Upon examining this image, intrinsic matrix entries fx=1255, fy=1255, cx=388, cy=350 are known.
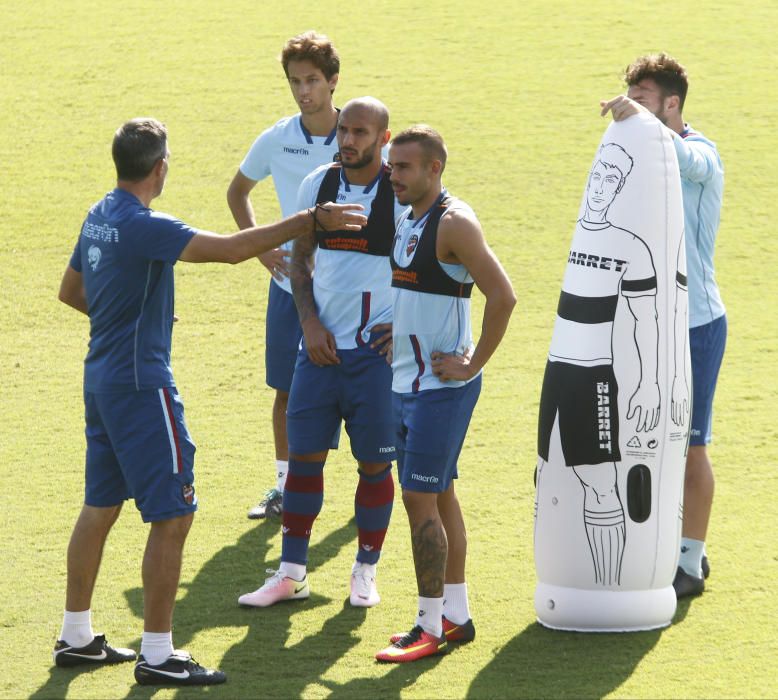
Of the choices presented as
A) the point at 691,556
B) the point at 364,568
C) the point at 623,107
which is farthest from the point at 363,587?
the point at 623,107

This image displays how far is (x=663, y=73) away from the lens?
534 centimetres

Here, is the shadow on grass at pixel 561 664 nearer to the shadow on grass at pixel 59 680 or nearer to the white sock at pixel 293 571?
the white sock at pixel 293 571

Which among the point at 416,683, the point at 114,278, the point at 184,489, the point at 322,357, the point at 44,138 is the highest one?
the point at 44,138

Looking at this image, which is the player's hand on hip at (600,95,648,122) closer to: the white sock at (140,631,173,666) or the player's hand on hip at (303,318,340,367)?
the player's hand on hip at (303,318,340,367)

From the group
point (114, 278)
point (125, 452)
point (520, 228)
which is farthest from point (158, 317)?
point (520, 228)

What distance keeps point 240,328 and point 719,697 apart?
19.0 feet

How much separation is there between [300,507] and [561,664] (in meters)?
1.33

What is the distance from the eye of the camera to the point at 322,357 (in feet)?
17.4

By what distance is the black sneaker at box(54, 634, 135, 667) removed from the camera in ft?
15.6

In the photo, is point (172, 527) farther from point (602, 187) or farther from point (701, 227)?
point (701, 227)

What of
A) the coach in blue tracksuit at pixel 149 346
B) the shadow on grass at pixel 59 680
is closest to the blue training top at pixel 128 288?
the coach in blue tracksuit at pixel 149 346

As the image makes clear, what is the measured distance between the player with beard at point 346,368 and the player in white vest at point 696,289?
120 cm

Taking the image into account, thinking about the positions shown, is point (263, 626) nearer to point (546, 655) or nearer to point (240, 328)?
point (546, 655)

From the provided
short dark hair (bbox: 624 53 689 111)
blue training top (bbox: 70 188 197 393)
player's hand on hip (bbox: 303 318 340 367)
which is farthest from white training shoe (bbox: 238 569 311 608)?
short dark hair (bbox: 624 53 689 111)
